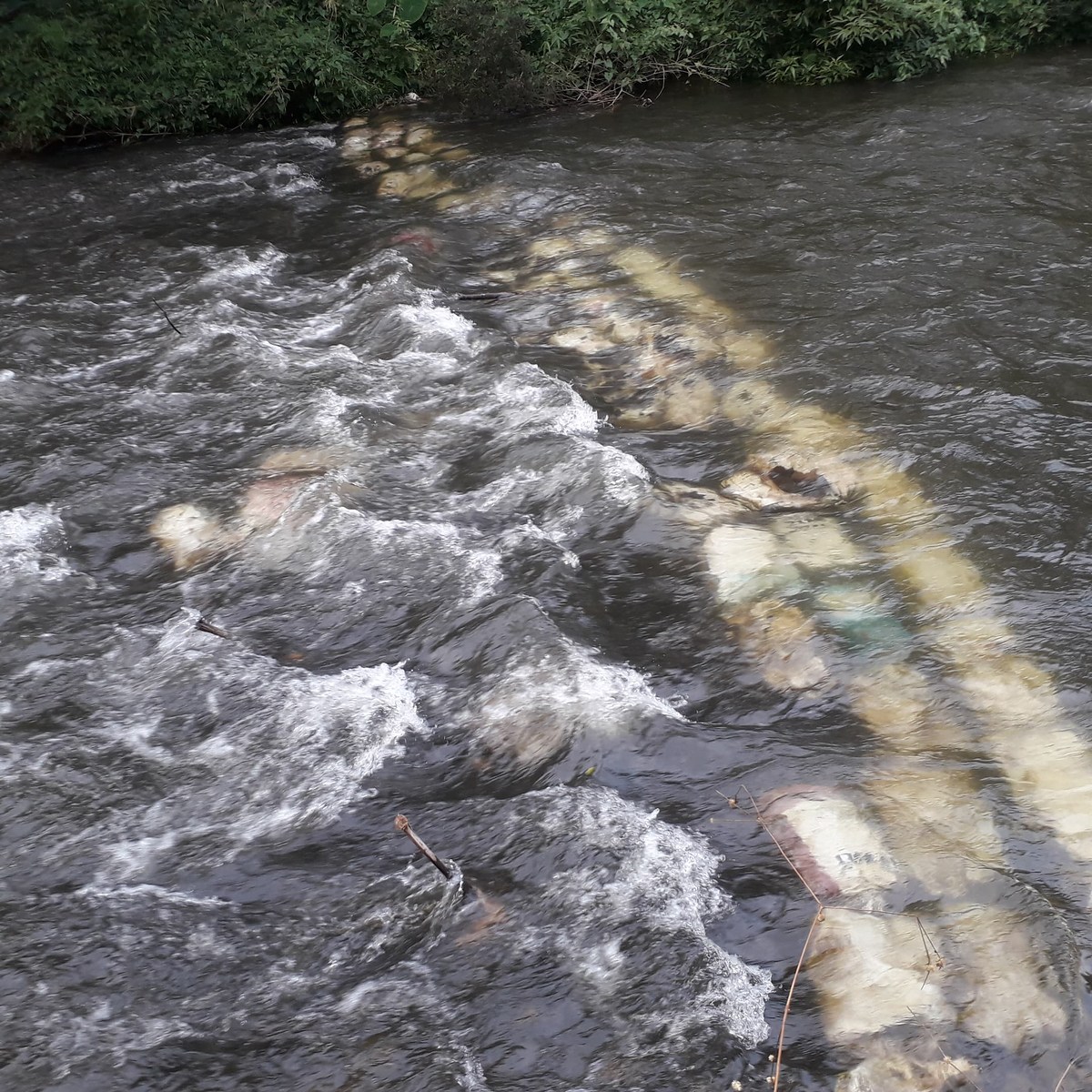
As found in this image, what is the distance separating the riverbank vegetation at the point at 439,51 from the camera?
1057 cm

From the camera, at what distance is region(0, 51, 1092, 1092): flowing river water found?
2.94 meters

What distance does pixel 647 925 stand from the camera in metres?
3.12

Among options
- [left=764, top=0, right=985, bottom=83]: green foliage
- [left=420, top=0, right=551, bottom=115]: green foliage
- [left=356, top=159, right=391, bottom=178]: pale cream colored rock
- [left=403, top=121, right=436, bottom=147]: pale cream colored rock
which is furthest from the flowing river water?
[left=420, top=0, right=551, bottom=115]: green foliage

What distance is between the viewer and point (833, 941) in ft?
10.0

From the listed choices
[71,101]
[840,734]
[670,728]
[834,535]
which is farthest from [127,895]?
[71,101]

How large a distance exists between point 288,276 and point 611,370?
9.32 ft

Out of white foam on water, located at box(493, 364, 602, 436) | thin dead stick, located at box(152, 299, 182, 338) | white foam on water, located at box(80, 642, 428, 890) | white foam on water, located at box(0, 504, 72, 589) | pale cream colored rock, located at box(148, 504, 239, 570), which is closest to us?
white foam on water, located at box(80, 642, 428, 890)

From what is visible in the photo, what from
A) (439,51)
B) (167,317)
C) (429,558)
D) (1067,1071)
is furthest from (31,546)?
(439,51)

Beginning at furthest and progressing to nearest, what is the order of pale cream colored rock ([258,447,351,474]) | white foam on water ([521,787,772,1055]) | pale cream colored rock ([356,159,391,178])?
pale cream colored rock ([356,159,391,178]) < pale cream colored rock ([258,447,351,474]) < white foam on water ([521,787,772,1055])

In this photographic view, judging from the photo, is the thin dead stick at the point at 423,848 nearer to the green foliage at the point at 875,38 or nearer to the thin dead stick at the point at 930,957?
the thin dead stick at the point at 930,957

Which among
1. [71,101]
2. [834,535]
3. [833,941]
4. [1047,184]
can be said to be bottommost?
[833,941]

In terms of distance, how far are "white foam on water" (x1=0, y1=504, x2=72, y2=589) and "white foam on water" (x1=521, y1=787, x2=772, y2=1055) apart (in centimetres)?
261

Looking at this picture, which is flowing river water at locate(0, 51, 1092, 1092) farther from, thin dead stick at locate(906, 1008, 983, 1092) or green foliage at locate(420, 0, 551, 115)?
green foliage at locate(420, 0, 551, 115)

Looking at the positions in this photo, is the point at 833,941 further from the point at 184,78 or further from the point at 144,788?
the point at 184,78
